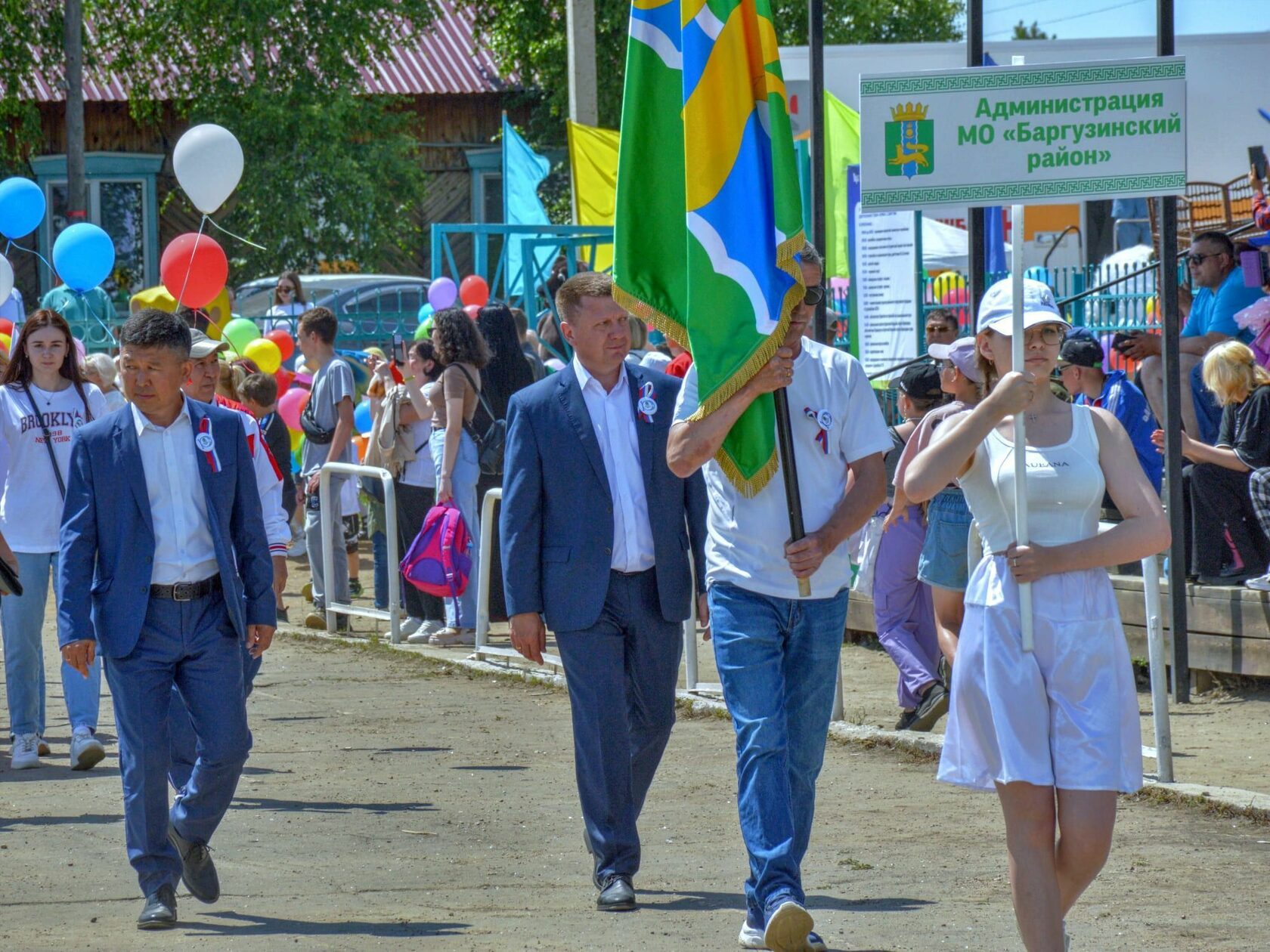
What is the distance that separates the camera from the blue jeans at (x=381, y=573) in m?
12.6

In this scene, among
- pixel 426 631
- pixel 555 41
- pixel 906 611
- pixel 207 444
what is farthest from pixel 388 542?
pixel 555 41

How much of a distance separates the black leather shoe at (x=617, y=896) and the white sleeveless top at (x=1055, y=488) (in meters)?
1.73

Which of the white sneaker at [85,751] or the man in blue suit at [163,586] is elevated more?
the man in blue suit at [163,586]

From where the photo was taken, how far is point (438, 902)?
602cm

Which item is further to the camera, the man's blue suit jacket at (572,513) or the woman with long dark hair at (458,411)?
the woman with long dark hair at (458,411)

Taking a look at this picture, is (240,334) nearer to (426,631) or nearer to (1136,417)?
(426,631)

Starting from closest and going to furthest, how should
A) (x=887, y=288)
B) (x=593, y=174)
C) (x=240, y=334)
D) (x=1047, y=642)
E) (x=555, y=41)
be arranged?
(x=1047, y=642) → (x=887, y=288) → (x=240, y=334) → (x=593, y=174) → (x=555, y=41)

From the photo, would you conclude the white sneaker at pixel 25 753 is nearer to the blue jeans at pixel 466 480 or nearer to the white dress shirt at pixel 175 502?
the white dress shirt at pixel 175 502

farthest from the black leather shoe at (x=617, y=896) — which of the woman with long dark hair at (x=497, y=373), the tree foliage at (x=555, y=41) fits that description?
the tree foliage at (x=555, y=41)

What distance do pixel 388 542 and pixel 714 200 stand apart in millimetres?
6669

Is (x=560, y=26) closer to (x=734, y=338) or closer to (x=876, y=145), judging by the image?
(x=876, y=145)

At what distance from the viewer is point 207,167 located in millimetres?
14070

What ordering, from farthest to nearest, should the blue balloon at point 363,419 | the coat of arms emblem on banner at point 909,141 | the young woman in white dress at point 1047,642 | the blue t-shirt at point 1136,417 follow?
the blue balloon at point 363,419 < the blue t-shirt at point 1136,417 < the coat of arms emblem on banner at point 909,141 < the young woman in white dress at point 1047,642

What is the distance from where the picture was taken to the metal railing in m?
11.8
